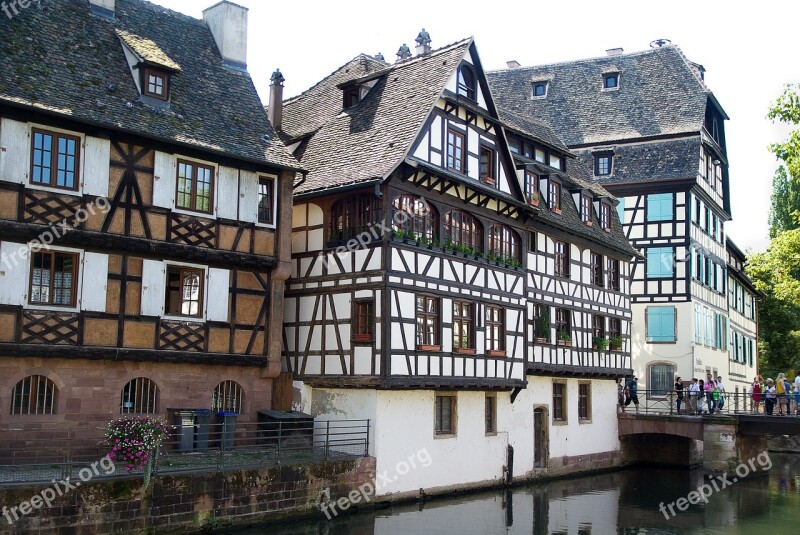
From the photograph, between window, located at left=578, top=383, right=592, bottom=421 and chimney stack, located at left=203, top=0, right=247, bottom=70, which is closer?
chimney stack, located at left=203, top=0, right=247, bottom=70

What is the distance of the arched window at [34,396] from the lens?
19.6m

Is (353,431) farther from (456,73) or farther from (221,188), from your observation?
(456,73)

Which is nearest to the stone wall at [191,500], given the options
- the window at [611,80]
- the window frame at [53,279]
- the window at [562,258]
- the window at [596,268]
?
the window frame at [53,279]

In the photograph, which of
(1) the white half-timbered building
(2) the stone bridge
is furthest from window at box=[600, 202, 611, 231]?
(2) the stone bridge

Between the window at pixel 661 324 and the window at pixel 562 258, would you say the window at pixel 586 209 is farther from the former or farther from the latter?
the window at pixel 661 324

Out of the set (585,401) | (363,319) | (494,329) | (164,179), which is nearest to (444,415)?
(494,329)

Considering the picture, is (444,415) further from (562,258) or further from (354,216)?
(562,258)

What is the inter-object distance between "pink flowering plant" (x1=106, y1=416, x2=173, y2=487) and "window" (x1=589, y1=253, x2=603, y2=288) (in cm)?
2139

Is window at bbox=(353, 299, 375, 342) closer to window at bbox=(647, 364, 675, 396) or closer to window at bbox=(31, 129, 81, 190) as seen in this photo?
window at bbox=(31, 129, 81, 190)

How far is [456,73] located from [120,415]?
43.6ft

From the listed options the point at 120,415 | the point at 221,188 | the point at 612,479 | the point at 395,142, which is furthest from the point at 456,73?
the point at 612,479

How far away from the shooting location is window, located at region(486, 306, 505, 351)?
2858cm

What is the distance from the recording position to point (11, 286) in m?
19.5

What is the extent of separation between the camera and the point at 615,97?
48375 mm
